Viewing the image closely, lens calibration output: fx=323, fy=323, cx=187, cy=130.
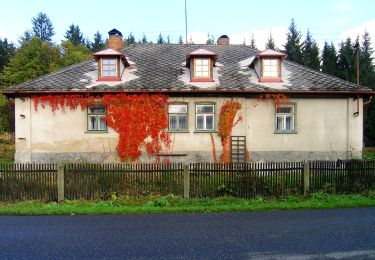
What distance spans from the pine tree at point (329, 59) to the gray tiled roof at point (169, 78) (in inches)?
1433

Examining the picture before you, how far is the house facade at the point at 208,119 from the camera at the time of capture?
18469mm

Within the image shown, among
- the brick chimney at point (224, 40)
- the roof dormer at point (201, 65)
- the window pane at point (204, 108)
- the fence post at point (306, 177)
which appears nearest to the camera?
the fence post at point (306, 177)

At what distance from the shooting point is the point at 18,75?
150ft

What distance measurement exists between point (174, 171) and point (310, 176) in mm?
4959

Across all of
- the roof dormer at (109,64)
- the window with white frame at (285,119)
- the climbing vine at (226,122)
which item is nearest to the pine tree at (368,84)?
the window with white frame at (285,119)

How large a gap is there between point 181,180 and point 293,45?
Answer: 5877cm

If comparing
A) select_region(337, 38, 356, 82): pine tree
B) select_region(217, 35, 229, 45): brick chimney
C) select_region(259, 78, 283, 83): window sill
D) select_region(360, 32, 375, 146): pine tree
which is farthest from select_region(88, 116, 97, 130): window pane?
select_region(337, 38, 356, 82): pine tree

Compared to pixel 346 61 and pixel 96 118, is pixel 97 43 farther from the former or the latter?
pixel 96 118

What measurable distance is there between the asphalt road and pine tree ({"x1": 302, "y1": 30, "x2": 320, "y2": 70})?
52779 mm

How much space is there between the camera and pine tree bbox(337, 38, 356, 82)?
168 ft

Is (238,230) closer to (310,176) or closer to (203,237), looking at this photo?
(203,237)

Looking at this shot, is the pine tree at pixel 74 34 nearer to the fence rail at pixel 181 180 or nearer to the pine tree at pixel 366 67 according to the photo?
the pine tree at pixel 366 67

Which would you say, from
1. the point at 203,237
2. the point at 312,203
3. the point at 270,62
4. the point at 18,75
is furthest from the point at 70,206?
the point at 18,75

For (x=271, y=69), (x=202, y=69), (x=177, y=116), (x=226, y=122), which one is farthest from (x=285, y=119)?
(x=177, y=116)
